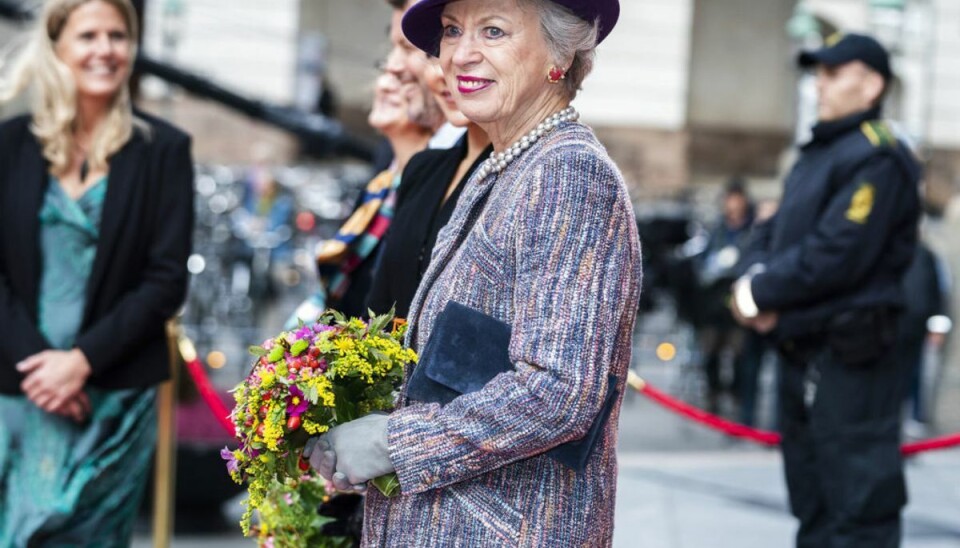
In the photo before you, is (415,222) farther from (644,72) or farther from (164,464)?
(644,72)

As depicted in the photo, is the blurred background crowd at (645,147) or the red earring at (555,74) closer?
the red earring at (555,74)

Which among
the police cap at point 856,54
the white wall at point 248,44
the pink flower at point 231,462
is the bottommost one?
the pink flower at point 231,462

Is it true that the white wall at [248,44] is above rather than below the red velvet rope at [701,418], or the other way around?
above

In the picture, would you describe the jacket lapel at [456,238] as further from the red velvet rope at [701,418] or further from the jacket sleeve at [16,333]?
the red velvet rope at [701,418]

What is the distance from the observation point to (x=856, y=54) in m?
5.45

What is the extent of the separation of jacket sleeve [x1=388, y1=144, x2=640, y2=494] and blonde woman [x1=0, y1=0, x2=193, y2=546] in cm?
220

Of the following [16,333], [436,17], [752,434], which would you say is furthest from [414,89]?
[752,434]

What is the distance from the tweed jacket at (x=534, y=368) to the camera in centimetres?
254

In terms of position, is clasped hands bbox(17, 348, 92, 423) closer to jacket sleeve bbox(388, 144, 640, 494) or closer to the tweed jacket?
the tweed jacket

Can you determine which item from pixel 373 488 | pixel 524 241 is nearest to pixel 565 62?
pixel 524 241

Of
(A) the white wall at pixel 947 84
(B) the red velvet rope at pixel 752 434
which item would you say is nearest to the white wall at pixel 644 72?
(A) the white wall at pixel 947 84

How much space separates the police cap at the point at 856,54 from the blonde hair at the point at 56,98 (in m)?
2.67

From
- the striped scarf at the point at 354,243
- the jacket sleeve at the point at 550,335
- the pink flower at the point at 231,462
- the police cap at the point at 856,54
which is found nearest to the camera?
the jacket sleeve at the point at 550,335

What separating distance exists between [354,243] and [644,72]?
3000 centimetres
